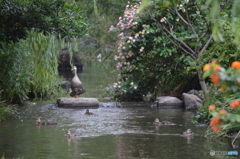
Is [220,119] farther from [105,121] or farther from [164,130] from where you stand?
[105,121]

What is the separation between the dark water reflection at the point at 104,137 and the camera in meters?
8.30

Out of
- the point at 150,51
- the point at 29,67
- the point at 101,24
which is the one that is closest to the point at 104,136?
the point at 29,67

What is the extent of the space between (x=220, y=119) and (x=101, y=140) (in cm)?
681

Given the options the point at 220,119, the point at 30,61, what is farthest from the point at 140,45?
the point at 220,119

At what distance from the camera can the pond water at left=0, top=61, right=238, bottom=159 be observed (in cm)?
830

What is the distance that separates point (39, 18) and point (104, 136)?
338 cm

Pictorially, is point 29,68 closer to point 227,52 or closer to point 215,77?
point 227,52

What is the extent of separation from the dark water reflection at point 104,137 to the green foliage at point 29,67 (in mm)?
926

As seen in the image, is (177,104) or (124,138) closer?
(124,138)

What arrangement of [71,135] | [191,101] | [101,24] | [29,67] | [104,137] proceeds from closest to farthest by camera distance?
[71,135]
[104,137]
[29,67]
[191,101]
[101,24]

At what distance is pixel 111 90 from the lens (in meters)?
16.6

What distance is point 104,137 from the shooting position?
983 cm

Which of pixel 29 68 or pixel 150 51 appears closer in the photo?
pixel 29 68

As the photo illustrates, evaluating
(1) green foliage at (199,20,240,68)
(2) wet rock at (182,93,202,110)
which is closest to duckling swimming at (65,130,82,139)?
(1) green foliage at (199,20,240,68)
